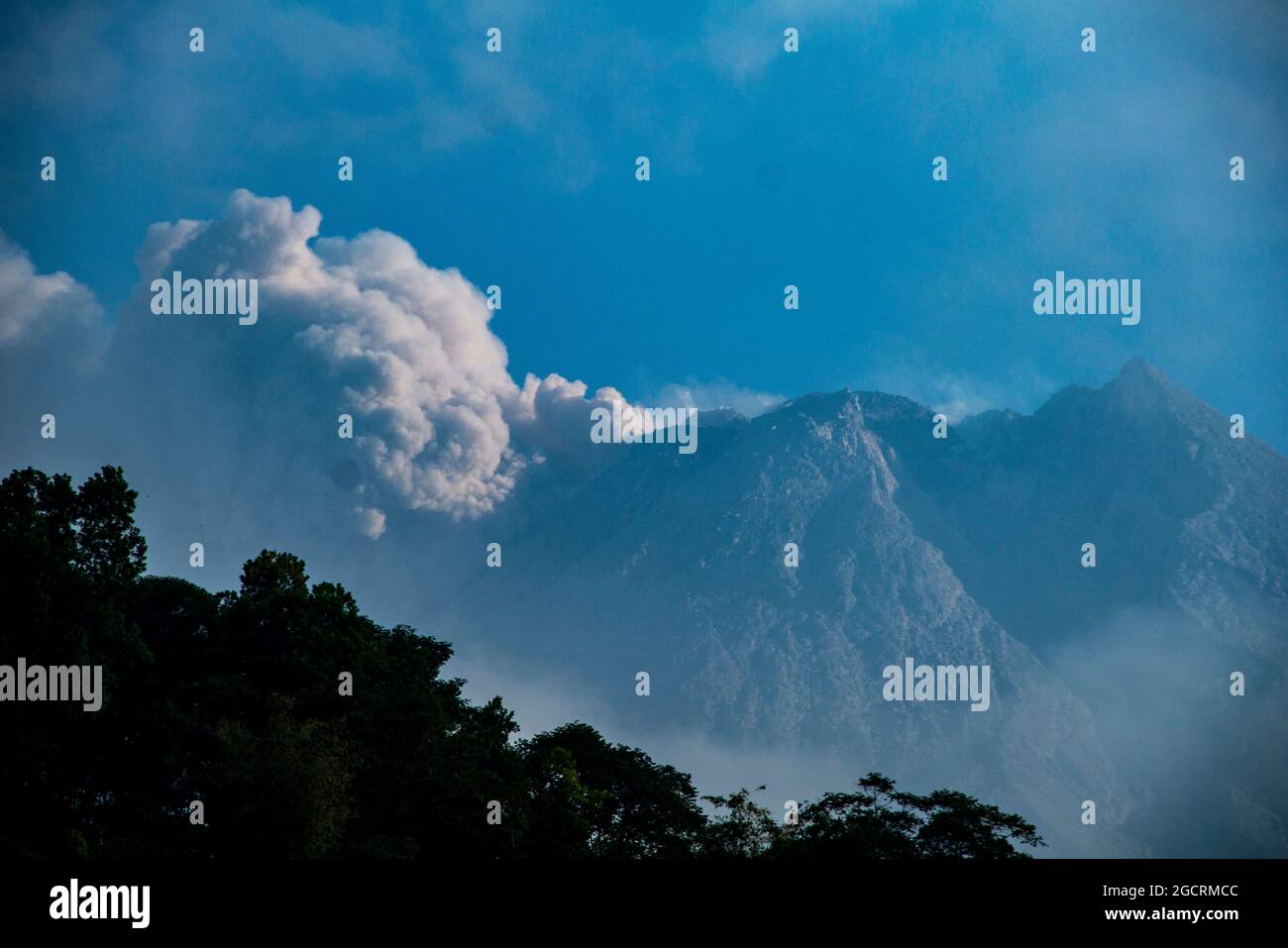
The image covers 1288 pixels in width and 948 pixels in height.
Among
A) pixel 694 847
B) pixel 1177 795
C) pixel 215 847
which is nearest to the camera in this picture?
pixel 215 847

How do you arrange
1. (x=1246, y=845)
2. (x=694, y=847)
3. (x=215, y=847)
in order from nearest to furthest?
(x=215, y=847), (x=694, y=847), (x=1246, y=845)

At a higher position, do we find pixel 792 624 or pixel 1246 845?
pixel 792 624

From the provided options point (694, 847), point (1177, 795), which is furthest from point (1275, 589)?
point (694, 847)

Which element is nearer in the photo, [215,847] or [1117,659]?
[215,847]

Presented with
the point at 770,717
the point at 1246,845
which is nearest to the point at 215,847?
the point at 770,717

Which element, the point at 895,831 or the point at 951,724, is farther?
the point at 951,724
